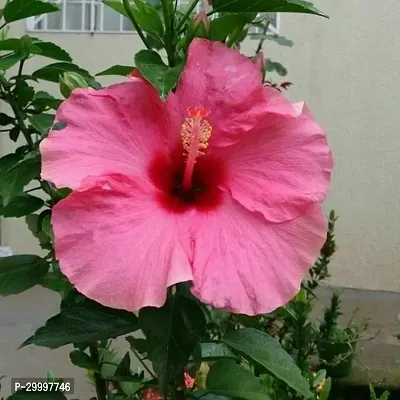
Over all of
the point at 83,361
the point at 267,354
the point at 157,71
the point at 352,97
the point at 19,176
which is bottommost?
the point at 352,97

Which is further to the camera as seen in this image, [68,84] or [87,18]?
[87,18]

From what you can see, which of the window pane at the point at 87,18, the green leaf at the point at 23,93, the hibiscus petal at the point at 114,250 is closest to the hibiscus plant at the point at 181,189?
the hibiscus petal at the point at 114,250

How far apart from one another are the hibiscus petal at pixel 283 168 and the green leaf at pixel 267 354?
6.6 inches

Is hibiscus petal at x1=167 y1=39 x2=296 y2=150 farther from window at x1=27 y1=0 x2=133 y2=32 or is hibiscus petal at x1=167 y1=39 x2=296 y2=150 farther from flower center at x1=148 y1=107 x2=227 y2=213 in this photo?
window at x1=27 y1=0 x2=133 y2=32

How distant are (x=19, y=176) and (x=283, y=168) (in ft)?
0.73

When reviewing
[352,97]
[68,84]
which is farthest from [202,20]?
[352,97]

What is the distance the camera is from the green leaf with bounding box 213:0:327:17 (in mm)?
495

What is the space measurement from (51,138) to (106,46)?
2439 mm

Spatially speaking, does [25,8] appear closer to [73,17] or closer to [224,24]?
[224,24]

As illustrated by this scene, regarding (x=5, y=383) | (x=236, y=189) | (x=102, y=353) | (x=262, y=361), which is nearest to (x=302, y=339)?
(x=102, y=353)

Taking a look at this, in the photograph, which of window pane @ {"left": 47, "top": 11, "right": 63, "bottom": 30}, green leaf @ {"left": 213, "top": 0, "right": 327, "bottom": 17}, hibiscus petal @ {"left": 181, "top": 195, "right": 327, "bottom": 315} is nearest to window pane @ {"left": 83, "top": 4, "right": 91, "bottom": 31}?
window pane @ {"left": 47, "top": 11, "right": 63, "bottom": 30}

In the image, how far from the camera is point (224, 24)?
532 mm

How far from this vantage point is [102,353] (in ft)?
2.58

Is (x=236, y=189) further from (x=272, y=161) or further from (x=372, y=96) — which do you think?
(x=372, y=96)
